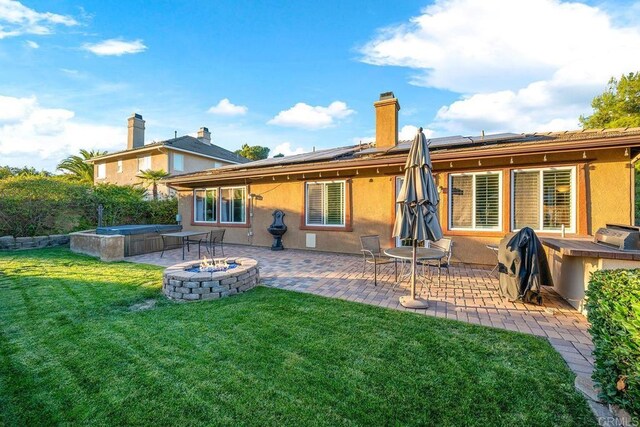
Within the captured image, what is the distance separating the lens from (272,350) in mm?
3008

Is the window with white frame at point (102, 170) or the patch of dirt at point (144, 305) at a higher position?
the window with white frame at point (102, 170)

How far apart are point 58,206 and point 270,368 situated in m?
13.0

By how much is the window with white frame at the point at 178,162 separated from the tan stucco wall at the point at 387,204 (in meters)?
6.99

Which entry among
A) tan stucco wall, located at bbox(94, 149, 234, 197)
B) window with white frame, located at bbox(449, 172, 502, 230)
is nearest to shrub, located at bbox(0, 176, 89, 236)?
tan stucco wall, located at bbox(94, 149, 234, 197)

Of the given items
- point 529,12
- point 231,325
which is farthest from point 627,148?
point 231,325

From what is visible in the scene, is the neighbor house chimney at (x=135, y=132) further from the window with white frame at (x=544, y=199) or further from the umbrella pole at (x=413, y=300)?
the window with white frame at (x=544, y=199)

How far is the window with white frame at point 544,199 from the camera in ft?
21.2

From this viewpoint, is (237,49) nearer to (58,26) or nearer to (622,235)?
(58,26)

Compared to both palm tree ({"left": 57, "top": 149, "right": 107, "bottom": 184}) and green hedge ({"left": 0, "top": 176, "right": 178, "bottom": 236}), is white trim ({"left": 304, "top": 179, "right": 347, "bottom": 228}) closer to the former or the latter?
green hedge ({"left": 0, "top": 176, "right": 178, "bottom": 236})

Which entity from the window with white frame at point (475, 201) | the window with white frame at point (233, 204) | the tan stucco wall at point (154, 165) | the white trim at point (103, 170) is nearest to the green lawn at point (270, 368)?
the window with white frame at point (475, 201)

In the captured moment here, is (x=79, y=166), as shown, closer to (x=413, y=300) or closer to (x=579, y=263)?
(x=413, y=300)

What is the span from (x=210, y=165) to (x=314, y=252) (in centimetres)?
1522

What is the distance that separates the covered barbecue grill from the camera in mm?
4184

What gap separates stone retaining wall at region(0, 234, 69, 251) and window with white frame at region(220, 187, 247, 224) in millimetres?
6109
